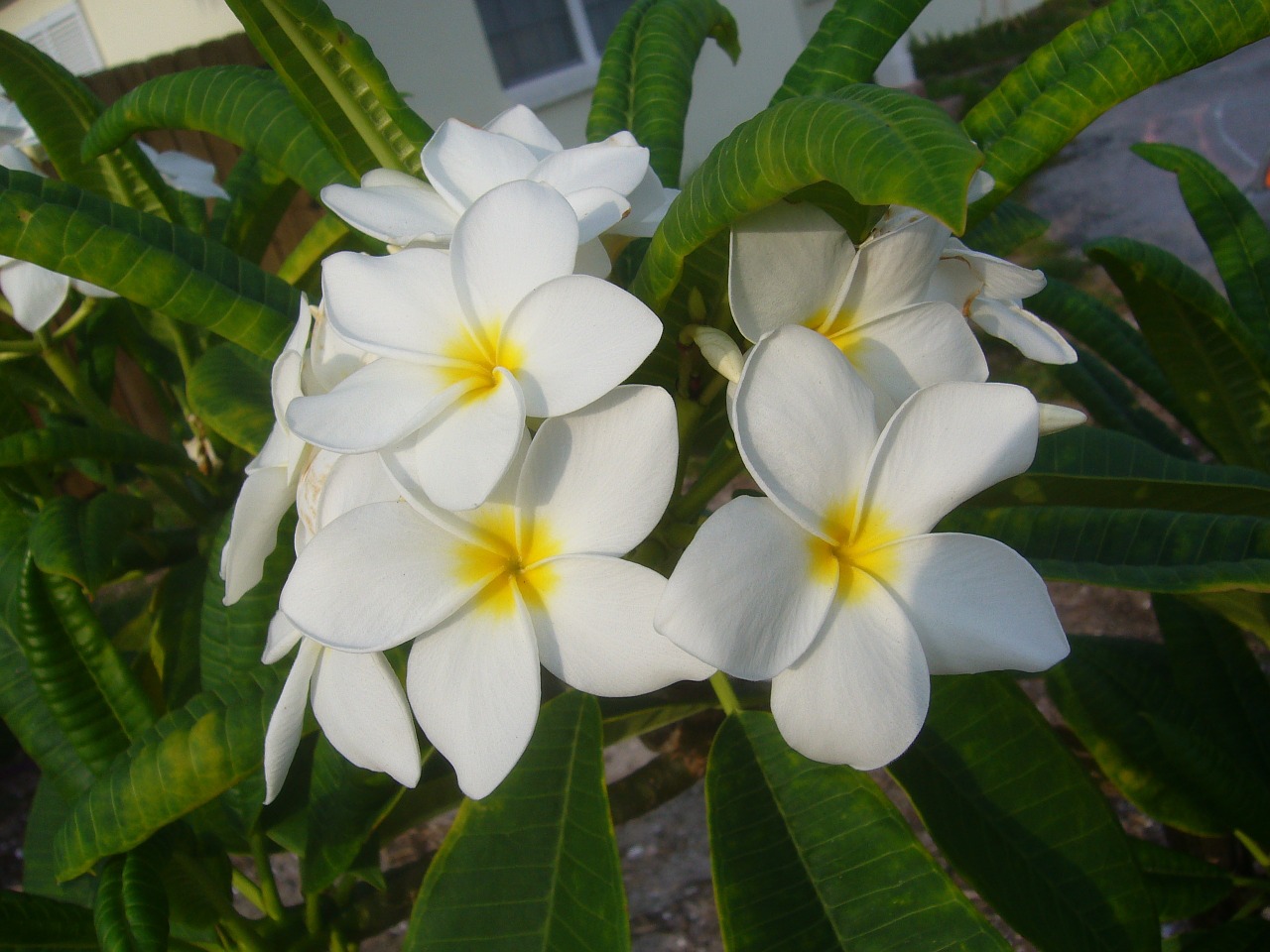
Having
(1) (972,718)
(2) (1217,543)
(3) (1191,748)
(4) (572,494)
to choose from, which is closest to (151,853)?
(4) (572,494)

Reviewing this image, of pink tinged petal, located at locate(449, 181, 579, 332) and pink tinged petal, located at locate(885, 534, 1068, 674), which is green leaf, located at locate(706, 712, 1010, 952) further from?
pink tinged petal, located at locate(449, 181, 579, 332)

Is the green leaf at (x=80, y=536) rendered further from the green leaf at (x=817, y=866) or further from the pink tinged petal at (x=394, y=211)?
the green leaf at (x=817, y=866)

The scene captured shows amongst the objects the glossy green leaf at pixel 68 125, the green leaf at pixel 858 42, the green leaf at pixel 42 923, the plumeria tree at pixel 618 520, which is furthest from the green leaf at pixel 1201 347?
the green leaf at pixel 42 923

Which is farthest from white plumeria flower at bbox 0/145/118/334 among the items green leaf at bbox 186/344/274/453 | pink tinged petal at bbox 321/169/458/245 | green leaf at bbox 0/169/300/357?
pink tinged petal at bbox 321/169/458/245

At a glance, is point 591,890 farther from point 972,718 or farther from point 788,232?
point 788,232

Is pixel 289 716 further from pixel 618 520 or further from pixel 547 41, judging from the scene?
pixel 547 41

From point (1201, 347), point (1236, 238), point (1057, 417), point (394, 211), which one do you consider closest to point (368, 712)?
point (394, 211)
